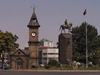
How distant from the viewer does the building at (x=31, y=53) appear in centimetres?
6669

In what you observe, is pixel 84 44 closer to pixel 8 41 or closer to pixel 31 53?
pixel 31 53

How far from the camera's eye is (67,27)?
2083 inches

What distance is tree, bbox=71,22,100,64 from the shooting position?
6986 centimetres

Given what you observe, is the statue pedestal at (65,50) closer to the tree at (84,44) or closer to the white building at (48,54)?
the tree at (84,44)

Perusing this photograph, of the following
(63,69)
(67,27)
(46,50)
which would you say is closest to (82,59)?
(67,27)

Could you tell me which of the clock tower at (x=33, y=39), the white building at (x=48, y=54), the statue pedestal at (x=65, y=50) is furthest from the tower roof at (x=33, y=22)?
the white building at (x=48, y=54)

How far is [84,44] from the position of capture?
72125mm

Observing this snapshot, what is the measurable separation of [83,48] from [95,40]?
411cm

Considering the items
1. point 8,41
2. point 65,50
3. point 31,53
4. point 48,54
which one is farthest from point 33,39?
point 48,54

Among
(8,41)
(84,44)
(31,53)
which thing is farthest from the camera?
(84,44)

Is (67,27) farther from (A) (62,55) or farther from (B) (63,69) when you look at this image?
(B) (63,69)

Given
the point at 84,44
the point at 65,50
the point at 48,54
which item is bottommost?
the point at 48,54

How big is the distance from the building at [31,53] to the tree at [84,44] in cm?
1085

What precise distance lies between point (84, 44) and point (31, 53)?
1516 centimetres
